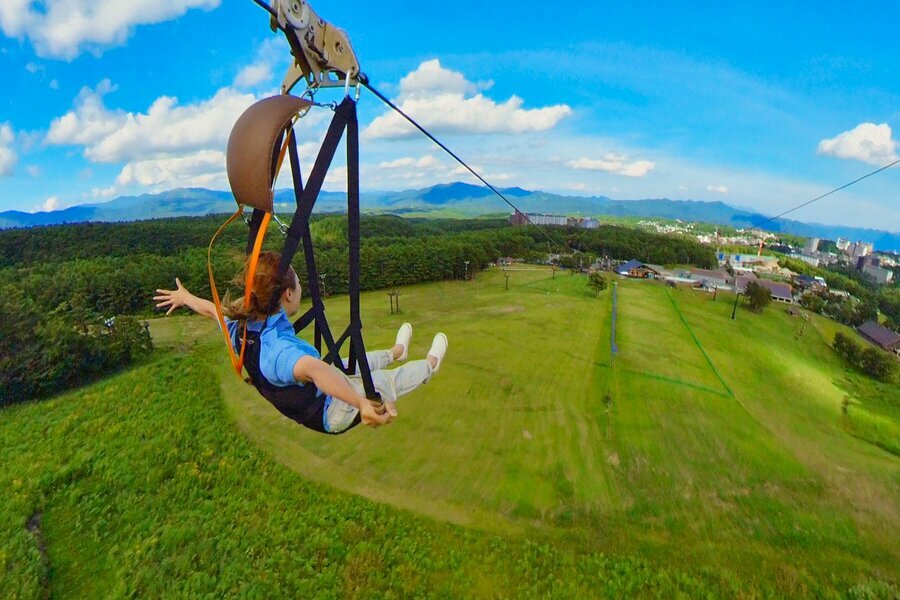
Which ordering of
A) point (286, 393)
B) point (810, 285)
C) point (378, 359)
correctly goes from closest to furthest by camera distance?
point (286, 393) < point (378, 359) < point (810, 285)

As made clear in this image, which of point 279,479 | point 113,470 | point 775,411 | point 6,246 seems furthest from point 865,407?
point 6,246

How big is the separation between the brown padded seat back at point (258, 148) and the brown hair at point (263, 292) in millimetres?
428

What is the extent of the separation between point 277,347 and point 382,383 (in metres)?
0.87

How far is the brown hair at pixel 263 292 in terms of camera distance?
2314 millimetres

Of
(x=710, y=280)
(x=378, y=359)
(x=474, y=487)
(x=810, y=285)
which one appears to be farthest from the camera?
(x=810, y=285)

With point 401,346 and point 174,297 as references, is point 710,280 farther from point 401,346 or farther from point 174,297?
point 174,297

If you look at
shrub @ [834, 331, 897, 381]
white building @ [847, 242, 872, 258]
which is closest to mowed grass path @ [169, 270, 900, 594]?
shrub @ [834, 331, 897, 381]

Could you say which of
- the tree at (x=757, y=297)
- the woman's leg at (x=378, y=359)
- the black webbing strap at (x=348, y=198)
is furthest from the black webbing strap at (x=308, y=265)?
the tree at (x=757, y=297)

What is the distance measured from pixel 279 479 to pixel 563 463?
8.88m

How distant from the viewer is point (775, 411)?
1909 cm

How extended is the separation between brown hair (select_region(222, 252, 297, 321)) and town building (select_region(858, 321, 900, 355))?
4604 cm

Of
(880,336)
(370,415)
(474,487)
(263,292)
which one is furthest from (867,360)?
(263,292)

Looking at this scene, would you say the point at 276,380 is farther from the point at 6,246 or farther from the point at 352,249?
the point at 6,246

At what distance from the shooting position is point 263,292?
232 centimetres
